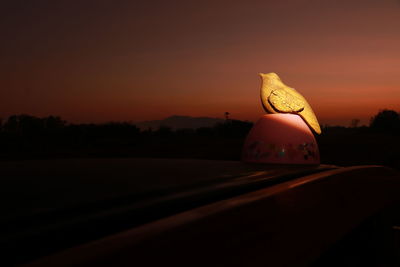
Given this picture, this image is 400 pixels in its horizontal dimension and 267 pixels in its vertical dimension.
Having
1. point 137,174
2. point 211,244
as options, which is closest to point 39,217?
point 211,244

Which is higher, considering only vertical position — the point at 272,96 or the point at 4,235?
the point at 272,96

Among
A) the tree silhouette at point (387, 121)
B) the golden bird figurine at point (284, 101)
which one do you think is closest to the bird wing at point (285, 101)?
the golden bird figurine at point (284, 101)

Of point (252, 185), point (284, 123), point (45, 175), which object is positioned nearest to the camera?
point (45, 175)

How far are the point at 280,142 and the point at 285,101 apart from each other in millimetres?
199

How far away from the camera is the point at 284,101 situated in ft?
4.78

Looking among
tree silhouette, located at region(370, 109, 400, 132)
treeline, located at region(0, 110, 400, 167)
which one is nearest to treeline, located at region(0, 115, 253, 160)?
treeline, located at region(0, 110, 400, 167)

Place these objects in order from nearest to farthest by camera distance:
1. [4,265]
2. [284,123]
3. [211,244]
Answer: [4,265] < [211,244] < [284,123]

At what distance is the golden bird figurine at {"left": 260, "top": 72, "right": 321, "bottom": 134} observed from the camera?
4.78 ft

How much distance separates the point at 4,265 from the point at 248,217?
0.85 ft

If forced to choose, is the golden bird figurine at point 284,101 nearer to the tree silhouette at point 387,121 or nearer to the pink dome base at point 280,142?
the pink dome base at point 280,142

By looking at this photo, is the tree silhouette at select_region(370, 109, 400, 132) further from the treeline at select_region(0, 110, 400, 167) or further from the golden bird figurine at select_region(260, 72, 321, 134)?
the golden bird figurine at select_region(260, 72, 321, 134)

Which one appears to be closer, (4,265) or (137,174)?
(4,265)

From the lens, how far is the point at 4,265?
23 centimetres

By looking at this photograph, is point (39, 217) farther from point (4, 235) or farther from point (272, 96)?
point (272, 96)
